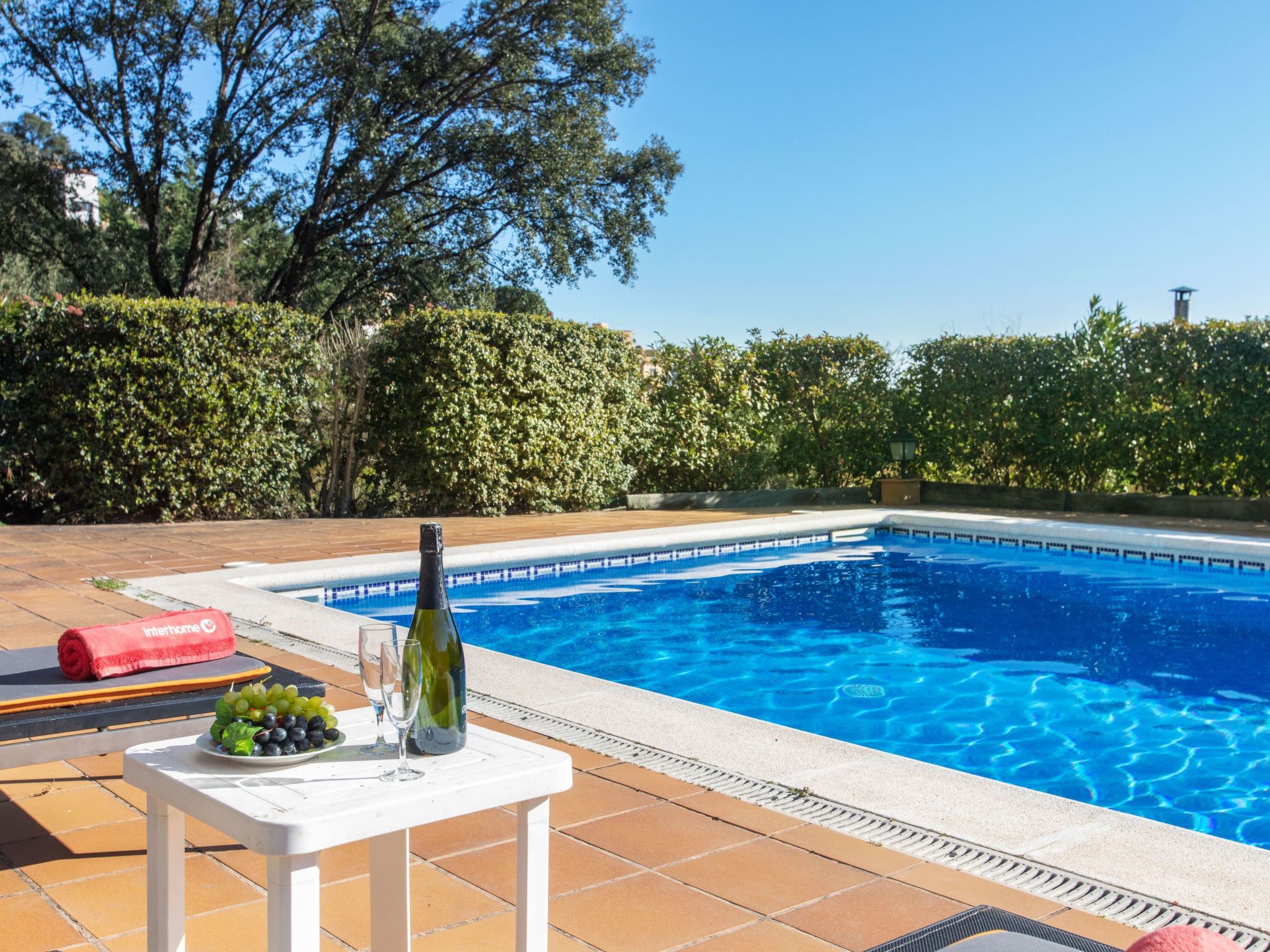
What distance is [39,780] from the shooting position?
3453 mm

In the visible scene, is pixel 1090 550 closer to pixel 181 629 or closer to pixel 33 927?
pixel 181 629

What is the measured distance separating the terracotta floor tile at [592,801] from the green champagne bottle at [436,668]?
3.78 ft

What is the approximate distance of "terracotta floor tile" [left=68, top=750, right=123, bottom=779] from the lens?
3.53 metres

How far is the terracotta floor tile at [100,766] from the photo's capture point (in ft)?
11.6

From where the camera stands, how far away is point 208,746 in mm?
2006

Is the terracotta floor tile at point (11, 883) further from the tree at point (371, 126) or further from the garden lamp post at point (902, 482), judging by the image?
the tree at point (371, 126)

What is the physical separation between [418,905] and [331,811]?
992mm

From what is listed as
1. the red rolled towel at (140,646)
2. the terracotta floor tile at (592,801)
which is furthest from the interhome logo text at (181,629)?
the terracotta floor tile at (592,801)

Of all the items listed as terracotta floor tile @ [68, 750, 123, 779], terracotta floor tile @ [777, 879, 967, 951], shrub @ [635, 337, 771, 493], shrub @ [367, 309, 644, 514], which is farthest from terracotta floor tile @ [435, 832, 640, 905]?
shrub @ [635, 337, 771, 493]

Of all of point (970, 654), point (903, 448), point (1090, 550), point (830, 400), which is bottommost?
point (970, 654)

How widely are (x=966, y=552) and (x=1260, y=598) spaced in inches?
114

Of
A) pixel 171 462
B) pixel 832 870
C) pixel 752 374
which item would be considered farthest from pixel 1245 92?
pixel 832 870

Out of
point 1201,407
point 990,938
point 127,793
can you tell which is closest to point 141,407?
point 127,793

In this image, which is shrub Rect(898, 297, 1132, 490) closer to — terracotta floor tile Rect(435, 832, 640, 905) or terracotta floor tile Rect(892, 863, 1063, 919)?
terracotta floor tile Rect(892, 863, 1063, 919)
